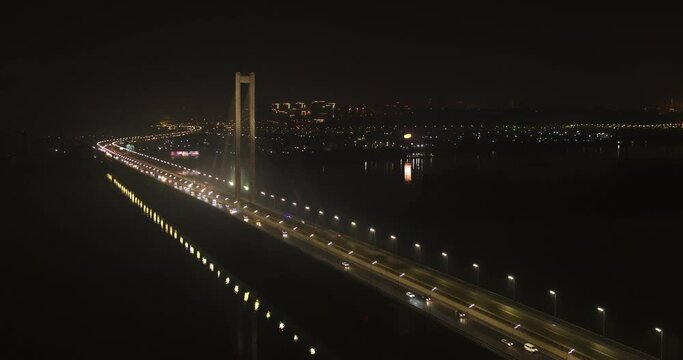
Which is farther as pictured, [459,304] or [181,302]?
[181,302]

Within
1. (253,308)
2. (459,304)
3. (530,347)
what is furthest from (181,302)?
(530,347)

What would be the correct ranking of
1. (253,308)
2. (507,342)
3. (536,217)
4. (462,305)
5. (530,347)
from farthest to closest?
(536,217) < (253,308) < (462,305) < (507,342) < (530,347)

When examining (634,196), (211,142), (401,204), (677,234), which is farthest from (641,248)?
(211,142)

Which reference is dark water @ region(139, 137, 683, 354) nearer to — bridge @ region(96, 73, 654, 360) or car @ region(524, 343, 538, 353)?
bridge @ region(96, 73, 654, 360)

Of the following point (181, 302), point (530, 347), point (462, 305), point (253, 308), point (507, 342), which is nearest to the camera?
point (530, 347)

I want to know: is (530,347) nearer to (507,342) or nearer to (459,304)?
(507,342)

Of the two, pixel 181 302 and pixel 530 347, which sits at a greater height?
pixel 530 347

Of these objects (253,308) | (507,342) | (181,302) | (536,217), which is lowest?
(536,217)

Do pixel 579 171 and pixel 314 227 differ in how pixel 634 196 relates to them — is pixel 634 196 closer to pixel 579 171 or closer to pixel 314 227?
pixel 579 171
